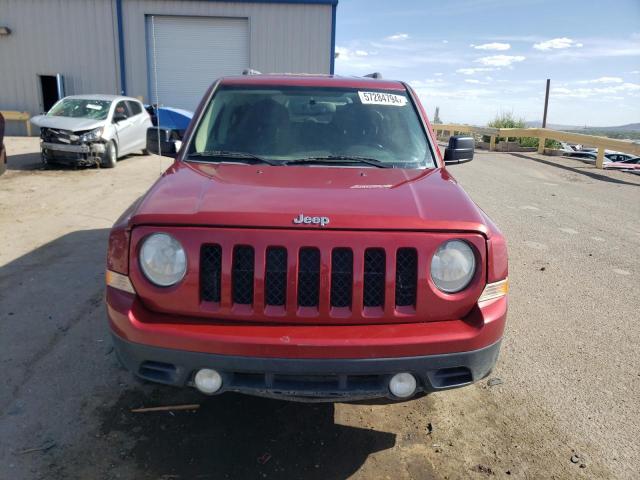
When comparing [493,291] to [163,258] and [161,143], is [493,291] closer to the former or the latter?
[163,258]

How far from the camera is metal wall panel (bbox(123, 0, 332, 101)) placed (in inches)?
869

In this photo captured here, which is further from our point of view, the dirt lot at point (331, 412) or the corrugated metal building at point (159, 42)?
the corrugated metal building at point (159, 42)

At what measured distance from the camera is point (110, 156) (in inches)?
485

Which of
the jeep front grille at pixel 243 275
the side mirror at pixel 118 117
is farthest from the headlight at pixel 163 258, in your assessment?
the side mirror at pixel 118 117

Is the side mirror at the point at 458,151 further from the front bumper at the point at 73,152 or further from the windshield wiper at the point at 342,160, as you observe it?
the front bumper at the point at 73,152

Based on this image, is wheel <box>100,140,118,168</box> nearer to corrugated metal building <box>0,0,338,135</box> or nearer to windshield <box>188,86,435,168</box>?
windshield <box>188,86,435,168</box>

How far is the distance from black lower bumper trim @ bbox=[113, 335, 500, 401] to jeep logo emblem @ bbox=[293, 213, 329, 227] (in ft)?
1.97

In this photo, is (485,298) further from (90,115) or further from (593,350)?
(90,115)

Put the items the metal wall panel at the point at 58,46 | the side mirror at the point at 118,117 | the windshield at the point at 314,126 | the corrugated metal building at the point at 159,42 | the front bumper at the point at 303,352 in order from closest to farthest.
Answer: the front bumper at the point at 303,352
the windshield at the point at 314,126
the side mirror at the point at 118,117
the corrugated metal building at the point at 159,42
the metal wall panel at the point at 58,46

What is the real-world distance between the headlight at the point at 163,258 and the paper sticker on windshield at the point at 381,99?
2.06 m

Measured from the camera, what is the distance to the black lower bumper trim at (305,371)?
2.21 meters

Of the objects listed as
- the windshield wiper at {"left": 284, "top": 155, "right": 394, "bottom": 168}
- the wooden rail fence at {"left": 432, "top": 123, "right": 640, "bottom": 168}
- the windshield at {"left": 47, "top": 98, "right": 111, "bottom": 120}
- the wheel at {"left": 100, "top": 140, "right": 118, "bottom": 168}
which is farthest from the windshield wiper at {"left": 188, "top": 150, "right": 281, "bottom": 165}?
the wooden rail fence at {"left": 432, "top": 123, "right": 640, "bottom": 168}

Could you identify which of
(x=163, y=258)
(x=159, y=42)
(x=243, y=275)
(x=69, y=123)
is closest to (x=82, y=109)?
(x=69, y=123)

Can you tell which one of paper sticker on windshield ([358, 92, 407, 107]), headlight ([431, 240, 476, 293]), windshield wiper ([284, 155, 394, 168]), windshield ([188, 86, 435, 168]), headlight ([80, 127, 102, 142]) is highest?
paper sticker on windshield ([358, 92, 407, 107])
